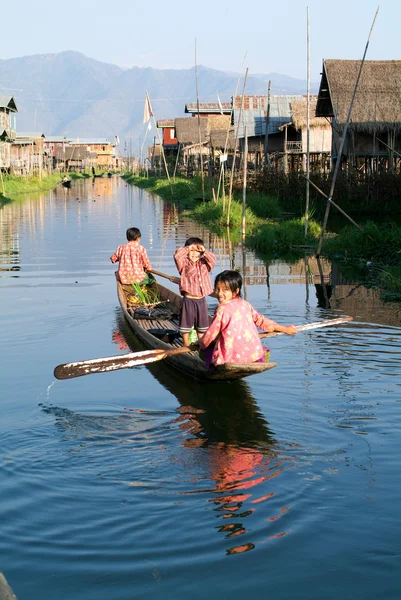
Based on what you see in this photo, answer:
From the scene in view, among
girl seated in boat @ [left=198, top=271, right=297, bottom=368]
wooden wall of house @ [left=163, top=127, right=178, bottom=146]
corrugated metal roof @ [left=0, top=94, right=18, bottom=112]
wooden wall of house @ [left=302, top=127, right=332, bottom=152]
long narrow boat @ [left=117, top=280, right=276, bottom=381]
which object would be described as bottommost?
long narrow boat @ [left=117, top=280, right=276, bottom=381]

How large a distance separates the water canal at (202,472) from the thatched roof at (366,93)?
13853 mm

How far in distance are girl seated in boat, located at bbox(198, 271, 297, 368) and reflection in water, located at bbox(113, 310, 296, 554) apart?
17.7 inches

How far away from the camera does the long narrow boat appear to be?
5.63 metres

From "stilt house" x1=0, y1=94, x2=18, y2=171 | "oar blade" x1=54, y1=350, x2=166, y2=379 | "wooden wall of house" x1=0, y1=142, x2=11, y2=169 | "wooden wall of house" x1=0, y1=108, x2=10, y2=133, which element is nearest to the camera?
"oar blade" x1=54, y1=350, x2=166, y2=379

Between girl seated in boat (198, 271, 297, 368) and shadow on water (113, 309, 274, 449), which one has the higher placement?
girl seated in boat (198, 271, 297, 368)

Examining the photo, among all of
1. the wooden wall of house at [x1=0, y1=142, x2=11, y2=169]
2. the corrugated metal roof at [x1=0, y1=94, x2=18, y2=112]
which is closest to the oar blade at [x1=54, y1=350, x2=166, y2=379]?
the wooden wall of house at [x1=0, y1=142, x2=11, y2=169]

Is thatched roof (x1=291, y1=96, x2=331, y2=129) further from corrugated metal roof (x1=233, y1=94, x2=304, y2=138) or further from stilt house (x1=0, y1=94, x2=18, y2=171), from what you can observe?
stilt house (x1=0, y1=94, x2=18, y2=171)

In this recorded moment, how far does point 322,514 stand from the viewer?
13.7ft

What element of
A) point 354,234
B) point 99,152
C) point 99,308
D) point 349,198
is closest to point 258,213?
point 349,198

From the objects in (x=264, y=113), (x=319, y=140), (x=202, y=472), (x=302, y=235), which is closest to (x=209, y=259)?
(x=202, y=472)

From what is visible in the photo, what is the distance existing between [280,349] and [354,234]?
6968 millimetres

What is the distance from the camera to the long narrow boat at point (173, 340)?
5.63m

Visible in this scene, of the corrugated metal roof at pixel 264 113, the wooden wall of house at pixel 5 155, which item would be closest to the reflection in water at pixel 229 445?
the corrugated metal roof at pixel 264 113

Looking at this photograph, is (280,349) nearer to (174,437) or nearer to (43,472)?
(174,437)
